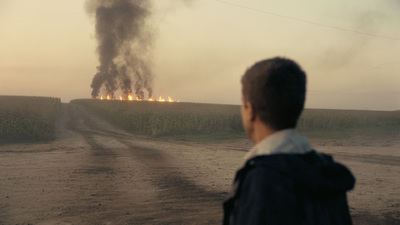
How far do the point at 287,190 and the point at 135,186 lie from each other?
26.3 feet

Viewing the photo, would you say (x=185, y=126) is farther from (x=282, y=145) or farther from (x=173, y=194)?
(x=282, y=145)

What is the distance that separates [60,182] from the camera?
9.48m

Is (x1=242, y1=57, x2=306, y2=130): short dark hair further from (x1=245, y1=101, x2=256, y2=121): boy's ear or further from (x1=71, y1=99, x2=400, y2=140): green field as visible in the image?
(x1=71, y1=99, x2=400, y2=140): green field

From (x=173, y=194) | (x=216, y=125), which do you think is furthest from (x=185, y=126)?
(x=173, y=194)

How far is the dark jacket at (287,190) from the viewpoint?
A: 1.47 metres

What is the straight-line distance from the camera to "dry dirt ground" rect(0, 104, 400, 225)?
6.82 meters

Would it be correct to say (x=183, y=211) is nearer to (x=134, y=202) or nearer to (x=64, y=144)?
(x=134, y=202)

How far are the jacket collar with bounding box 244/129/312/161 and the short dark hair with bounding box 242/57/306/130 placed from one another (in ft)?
0.23

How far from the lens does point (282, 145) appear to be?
5.24 ft

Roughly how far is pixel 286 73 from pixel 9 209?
6.99 metres

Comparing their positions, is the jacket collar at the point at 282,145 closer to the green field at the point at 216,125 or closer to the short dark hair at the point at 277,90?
the short dark hair at the point at 277,90

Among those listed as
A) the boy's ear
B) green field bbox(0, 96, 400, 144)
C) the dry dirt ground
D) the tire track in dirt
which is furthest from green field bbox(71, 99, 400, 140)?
the boy's ear

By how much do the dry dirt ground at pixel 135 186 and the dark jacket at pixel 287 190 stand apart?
5.00 metres

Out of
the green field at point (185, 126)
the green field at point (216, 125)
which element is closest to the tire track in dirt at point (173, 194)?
the green field at point (185, 126)
